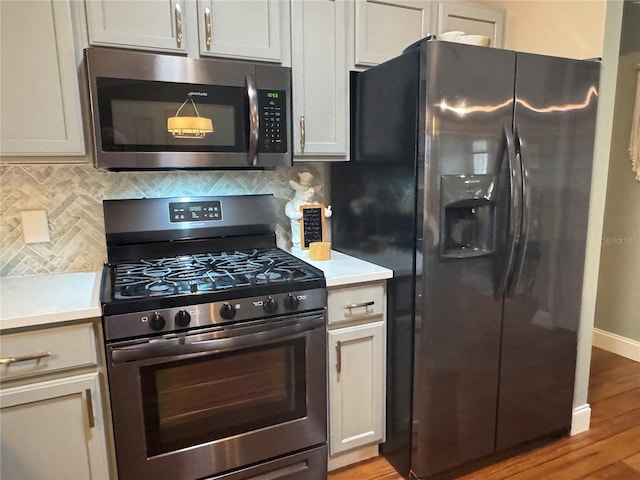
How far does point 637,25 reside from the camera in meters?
2.85

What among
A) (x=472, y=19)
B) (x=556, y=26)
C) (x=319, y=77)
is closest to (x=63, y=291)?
(x=319, y=77)

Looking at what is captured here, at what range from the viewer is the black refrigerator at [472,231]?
64.8 inches

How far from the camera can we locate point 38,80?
4.98 ft

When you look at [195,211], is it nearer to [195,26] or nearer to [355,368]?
[195,26]

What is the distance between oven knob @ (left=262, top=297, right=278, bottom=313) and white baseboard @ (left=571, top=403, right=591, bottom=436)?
1.64 meters

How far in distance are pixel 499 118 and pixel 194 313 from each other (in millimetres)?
1319

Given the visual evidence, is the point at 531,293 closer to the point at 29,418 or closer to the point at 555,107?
the point at 555,107

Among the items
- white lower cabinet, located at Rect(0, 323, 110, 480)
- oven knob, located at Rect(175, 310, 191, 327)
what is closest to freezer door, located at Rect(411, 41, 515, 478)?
oven knob, located at Rect(175, 310, 191, 327)

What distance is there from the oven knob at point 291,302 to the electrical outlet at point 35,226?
1069 mm

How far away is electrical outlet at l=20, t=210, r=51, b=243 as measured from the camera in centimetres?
183

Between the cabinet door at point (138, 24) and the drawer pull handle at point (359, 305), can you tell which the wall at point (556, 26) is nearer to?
the drawer pull handle at point (359, 305)

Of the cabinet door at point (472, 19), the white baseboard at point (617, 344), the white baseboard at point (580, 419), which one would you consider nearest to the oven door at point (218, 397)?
the white baseboard at point (580, 419)

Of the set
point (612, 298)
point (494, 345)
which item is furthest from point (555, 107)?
point (612, 298)

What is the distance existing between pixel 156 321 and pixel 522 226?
141 cm
